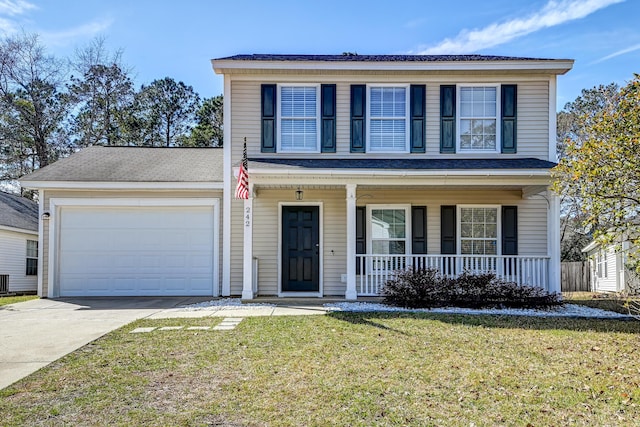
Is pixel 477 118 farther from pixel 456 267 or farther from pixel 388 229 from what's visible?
pixel 456 267

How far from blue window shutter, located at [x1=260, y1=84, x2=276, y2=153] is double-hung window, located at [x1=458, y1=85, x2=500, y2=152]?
428 centimetres

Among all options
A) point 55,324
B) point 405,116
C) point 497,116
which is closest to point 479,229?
point 497,116

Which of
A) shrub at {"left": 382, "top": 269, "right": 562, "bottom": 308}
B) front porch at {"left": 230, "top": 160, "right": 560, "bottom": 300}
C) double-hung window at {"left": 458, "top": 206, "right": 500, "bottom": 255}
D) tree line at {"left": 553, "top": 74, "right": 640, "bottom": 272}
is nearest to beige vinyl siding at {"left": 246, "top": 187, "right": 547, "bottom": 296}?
front porch at {"left": 230, "top": 160, "right": 560, "bottom": 300}

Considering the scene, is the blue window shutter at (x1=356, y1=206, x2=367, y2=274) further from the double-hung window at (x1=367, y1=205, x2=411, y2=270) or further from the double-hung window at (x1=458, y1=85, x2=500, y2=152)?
the double-hung window at (x1=458, y1=85, x2=500, y2=152)

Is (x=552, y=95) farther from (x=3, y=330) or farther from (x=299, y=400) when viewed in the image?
(x=3, y=330)

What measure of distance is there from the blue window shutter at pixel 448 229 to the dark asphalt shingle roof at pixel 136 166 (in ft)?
17.1

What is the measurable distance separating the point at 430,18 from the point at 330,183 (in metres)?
5.20

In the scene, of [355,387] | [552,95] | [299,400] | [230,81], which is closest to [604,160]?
[355,387]

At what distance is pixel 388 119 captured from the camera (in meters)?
10.9

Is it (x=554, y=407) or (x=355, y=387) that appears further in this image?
(x=355, y=387)

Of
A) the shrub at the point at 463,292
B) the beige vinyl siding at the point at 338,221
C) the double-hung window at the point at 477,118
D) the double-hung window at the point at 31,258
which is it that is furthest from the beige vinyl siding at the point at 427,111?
the double-hung window at the point at 31,258

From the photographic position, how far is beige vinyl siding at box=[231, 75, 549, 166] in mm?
10781

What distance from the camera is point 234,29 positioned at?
12609mm

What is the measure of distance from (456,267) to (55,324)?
7469mm
